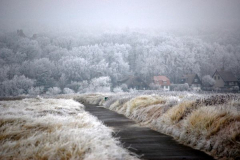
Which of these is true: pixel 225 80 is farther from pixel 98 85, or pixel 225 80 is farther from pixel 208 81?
pixel 98 85

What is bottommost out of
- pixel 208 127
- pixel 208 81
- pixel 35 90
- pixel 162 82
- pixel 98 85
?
pixel 35 90

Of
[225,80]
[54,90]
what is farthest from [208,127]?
[225,80]

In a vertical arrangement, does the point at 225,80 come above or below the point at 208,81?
above

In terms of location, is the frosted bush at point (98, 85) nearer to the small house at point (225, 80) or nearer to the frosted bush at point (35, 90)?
the frosted bush at point (35, 90)

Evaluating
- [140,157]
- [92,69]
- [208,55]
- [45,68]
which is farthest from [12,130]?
[208,55]

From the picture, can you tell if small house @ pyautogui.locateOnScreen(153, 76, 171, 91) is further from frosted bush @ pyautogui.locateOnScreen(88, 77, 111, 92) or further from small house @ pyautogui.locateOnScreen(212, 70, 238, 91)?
frosted bush @ pyautogui.locateOnScreen(88, 77, 111, 92)

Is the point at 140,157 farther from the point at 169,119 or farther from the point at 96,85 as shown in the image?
the point at 96,85

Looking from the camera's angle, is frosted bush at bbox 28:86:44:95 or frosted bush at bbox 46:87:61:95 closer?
frosted bush at bbox 28:86:44:95

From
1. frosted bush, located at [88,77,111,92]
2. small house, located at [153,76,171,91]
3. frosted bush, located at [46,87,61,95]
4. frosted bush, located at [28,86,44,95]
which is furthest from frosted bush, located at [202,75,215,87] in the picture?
frosted bush, located at [28,86,44,95]

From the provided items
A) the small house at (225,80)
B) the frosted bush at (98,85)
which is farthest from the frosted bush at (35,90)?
the small house at (225,80)

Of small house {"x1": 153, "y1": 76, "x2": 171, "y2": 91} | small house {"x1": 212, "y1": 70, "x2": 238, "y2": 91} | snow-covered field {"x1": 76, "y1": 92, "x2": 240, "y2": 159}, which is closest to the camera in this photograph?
snow-covered field {"x1": 76, "y1": 92, "x2": 240, "y2": 159}

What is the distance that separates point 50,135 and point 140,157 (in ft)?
8.70

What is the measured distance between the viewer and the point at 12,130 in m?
6.86

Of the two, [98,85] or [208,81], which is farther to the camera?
[208,81]
